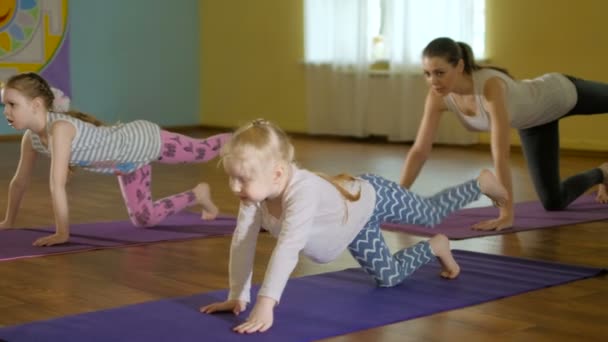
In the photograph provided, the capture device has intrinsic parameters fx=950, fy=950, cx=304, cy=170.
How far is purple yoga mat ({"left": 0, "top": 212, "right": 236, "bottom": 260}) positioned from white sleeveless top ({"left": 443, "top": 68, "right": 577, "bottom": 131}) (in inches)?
39.2

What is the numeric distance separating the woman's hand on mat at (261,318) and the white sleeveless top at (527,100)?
176cm

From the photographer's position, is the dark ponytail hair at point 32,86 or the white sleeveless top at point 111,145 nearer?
the dark ponytail hair at point 32,86

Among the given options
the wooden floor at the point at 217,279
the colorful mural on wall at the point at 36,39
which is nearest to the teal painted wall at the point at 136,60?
the colorful mural on wall at the point at 36,39

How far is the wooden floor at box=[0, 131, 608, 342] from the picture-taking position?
2088 millimetres

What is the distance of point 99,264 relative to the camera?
9.29 feet

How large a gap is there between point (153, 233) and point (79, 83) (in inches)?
196

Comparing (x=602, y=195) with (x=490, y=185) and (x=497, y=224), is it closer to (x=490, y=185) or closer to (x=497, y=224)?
(x=497, y=224)

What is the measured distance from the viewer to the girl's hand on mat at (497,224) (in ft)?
11.1

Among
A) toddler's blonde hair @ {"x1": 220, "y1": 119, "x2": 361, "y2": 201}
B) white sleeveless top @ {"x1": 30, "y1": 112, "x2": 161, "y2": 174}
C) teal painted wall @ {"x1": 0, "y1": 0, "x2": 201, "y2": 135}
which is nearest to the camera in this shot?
toddler's blonde hair @ {"x1": 220, "y1": 119, "x2": 361, "y2": 201}

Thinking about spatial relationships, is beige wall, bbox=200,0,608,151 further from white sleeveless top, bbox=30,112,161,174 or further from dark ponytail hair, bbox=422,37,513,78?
white sleeveless top, bbox=30,112,161,174

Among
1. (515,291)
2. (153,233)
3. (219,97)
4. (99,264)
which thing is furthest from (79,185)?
(219,97)

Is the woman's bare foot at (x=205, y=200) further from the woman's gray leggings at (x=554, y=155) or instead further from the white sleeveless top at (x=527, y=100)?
the woman's gray leggings at (x=554, y=155)

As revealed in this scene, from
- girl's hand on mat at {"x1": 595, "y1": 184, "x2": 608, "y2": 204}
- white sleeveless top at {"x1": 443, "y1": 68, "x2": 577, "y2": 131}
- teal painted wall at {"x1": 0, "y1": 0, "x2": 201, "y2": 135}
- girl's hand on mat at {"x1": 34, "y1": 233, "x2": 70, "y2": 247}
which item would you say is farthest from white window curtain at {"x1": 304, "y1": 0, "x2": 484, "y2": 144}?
girl's hand on mat at {"x1": 34, "y1": 233, "x2": 70, "y2": 247}

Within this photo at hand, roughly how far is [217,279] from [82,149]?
0.86 meters
